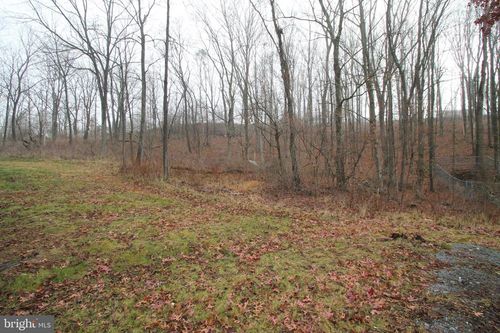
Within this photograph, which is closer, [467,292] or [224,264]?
[467,292]

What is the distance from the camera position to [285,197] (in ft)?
34.4

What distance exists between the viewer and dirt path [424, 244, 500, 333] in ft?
9.77

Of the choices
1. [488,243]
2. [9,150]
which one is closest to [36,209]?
[488,243]

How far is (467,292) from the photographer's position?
359 cm

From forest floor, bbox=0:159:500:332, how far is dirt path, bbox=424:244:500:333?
0.03 metres

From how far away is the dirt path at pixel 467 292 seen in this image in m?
2.98

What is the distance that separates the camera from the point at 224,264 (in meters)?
4.59

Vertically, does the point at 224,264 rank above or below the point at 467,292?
above

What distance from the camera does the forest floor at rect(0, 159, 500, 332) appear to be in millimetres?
3232

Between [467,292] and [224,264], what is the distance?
3418mm

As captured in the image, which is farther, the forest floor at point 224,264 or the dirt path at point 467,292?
the forest floor at point 224,264

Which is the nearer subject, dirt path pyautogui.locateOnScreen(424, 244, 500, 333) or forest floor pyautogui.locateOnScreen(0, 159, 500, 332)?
dirt path pyautogui.locateOnScreen(424, 244, 500, 333)

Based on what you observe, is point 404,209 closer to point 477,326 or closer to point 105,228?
point 477,326

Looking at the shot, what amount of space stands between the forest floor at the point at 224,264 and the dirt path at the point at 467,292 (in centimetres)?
3
